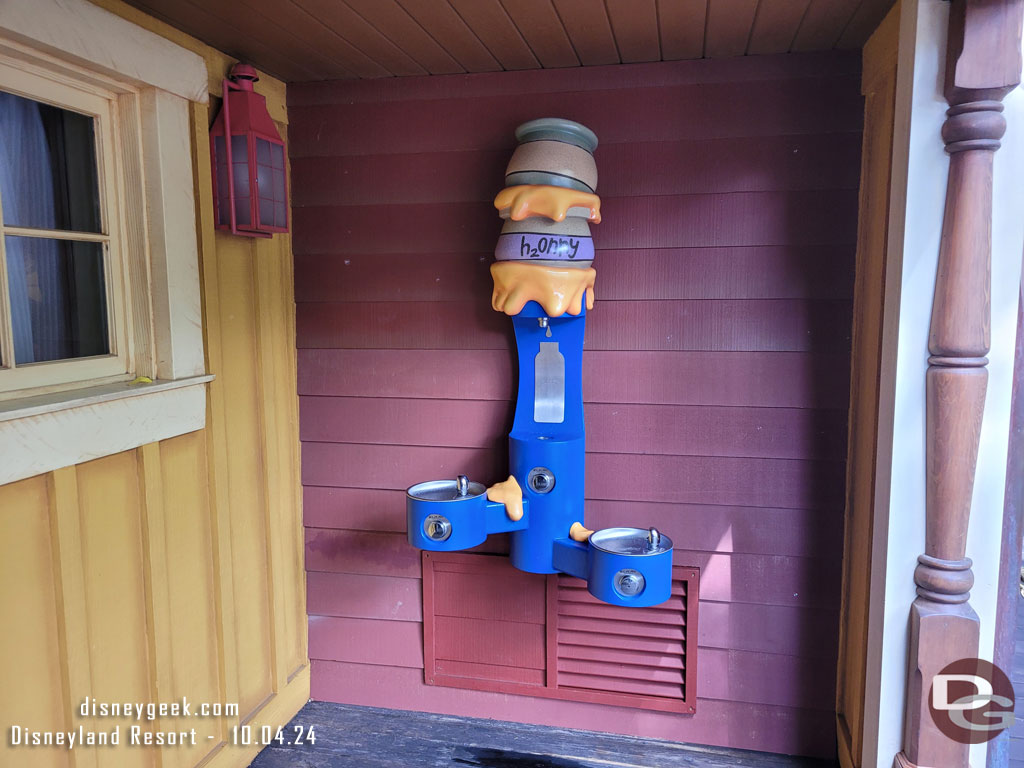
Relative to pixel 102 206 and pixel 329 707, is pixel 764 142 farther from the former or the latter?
pixel 329 707

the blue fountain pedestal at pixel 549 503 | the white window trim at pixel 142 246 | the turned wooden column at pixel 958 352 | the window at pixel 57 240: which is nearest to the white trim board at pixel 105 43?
the white window trim at pixel 142 246

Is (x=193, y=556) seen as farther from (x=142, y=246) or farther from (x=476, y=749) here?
(x=476, y=749)

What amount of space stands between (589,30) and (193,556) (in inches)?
70.4

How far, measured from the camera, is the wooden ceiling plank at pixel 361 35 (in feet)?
5.92

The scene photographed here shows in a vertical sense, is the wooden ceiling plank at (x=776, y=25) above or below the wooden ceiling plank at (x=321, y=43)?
below

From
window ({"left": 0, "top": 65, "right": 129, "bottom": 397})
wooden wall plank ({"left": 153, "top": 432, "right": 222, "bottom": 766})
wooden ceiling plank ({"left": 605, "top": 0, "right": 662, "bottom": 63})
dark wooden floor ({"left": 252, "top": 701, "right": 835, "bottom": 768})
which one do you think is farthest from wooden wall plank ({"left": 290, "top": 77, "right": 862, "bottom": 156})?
dark wooden floor ({"left": 252, "top": 701, "right": 835, "bottom": 768})

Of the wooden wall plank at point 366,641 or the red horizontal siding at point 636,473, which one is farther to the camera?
the wooden wall plank at point 366,641

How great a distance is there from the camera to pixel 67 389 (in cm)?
169

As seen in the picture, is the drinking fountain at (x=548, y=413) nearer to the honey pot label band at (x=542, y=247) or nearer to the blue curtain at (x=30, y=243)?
the honey pot label band at (x=542, y=247)

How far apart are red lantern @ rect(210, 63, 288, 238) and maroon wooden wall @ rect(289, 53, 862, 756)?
1.11ft

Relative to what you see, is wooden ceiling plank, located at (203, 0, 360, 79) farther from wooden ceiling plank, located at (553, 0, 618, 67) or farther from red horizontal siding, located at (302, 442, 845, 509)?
red horizontal siding, located at (302, 442, 845, 509)

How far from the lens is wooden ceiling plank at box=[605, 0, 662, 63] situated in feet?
5.90

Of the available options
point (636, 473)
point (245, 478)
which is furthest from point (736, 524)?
point (245, 478)

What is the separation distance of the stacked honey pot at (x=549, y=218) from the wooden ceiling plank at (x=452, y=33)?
0.89 feet
